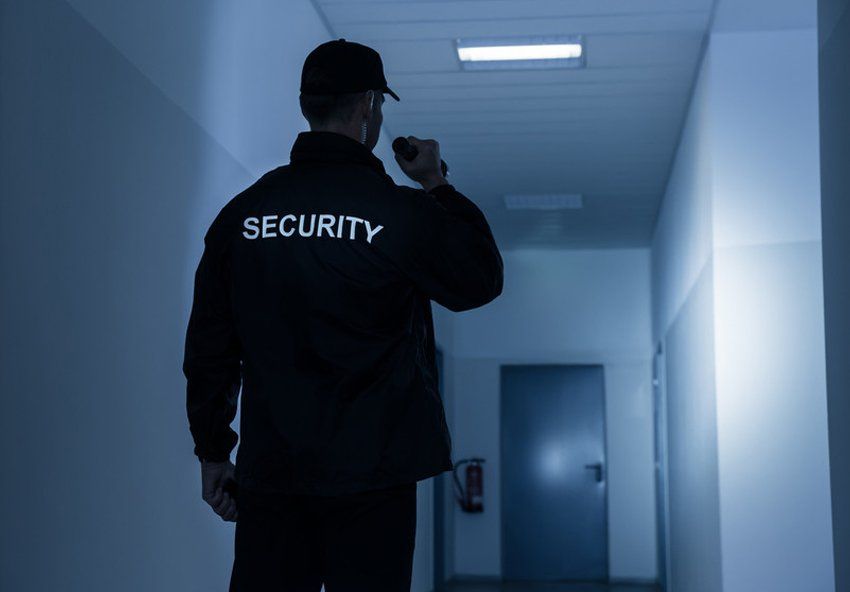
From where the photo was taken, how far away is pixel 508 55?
4.68 meters

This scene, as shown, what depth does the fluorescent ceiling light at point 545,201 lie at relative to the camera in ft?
23.7

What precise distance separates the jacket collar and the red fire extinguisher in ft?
23.8

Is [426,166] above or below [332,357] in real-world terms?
above

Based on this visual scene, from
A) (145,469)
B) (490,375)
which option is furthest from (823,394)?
(490,375)

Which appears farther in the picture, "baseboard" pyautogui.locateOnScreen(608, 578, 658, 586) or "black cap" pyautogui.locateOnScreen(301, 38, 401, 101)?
"baseboard" pyautogui.locateOnScreen(608, 578, 658, 586)

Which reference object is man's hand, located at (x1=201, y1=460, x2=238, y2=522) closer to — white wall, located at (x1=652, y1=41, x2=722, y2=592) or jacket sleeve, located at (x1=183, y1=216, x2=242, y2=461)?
jacket sleeve, located at (x1=183, y1=216, x2=242, y2=461)

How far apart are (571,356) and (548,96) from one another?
403 centimetres

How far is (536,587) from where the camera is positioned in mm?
8258

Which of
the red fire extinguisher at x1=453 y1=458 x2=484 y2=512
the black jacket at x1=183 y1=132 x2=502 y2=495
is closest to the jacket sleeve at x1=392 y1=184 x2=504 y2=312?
the black jacket at x1=183 y1=132 x2=502 y2=495

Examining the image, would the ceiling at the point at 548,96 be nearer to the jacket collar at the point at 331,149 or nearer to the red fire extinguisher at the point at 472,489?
the red fire extinguisher at the point at 472,489

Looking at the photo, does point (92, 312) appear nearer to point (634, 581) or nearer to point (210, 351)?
point (210, 351)

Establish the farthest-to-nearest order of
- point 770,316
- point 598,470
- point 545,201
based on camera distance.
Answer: point 598,470, point 545,201, point 770,316

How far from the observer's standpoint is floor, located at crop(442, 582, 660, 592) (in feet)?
26.5

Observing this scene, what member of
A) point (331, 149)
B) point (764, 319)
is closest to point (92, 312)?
point (331, 149)
